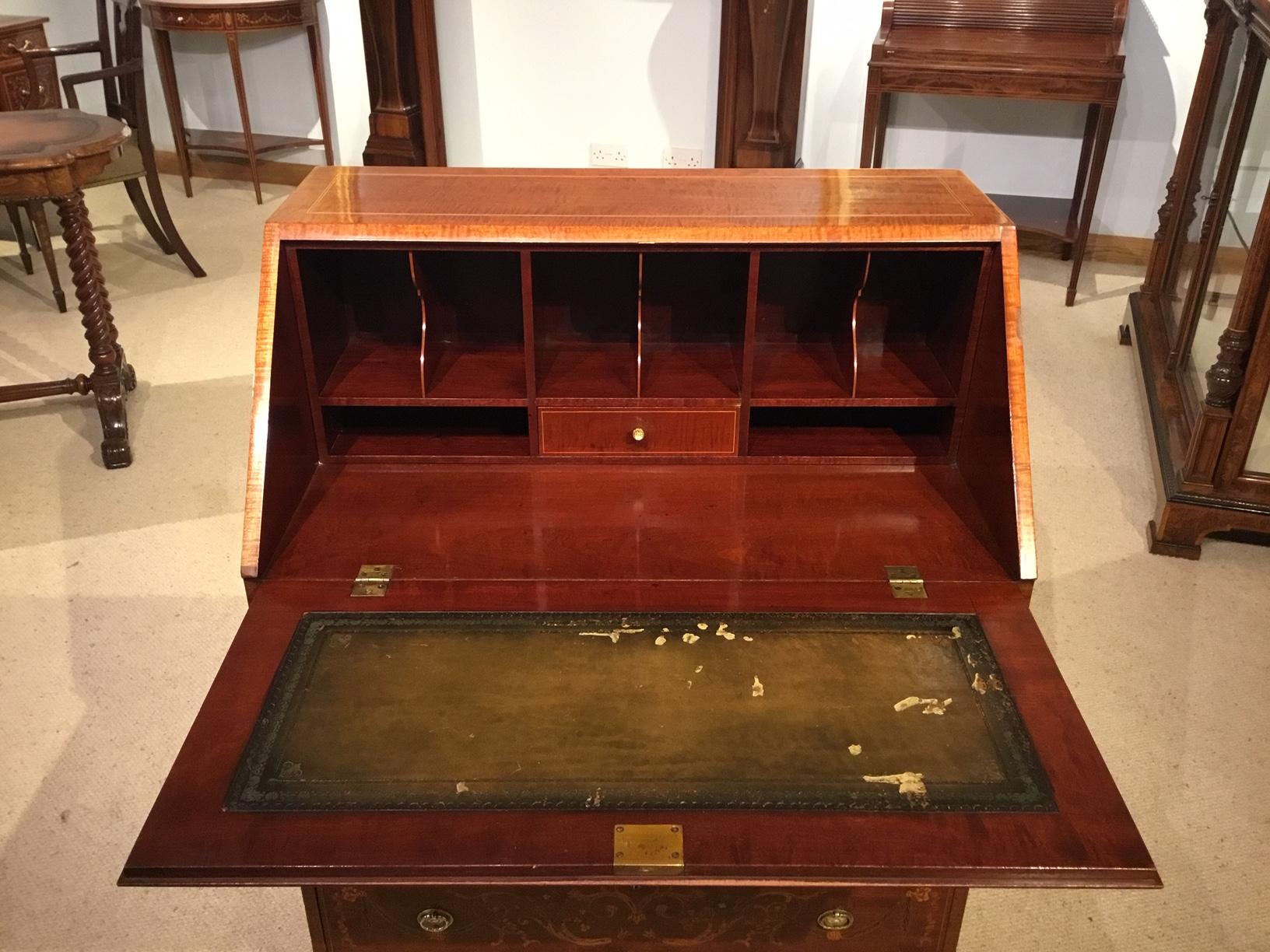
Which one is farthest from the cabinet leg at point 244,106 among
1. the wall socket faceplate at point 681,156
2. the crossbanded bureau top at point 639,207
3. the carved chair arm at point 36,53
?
the crossbanded bureau top at point 639,207

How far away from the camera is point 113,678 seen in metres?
2.27

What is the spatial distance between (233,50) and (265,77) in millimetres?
519

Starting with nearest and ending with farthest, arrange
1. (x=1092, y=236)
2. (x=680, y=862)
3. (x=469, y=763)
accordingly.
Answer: (x=680, y=862)
(x=469, y=763)
(x=1092, y=236)

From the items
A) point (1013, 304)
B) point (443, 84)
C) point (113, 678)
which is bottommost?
point (113, 678)

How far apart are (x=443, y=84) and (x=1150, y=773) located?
11.9 feet

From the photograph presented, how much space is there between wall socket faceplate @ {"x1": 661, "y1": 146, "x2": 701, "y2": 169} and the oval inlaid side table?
6.99 ft

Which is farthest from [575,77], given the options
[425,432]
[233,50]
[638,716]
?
[638,716]

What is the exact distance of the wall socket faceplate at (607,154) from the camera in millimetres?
4457

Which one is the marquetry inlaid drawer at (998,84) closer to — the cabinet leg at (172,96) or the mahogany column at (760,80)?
the mahogany column at (760,80)

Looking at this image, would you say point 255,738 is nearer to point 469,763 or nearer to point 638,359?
point 469,763

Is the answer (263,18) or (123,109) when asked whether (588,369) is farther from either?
(263,18)

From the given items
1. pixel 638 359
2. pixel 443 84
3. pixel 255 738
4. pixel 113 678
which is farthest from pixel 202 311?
pixel 255 738

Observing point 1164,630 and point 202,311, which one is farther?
point 202,311

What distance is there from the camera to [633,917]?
1.36m
